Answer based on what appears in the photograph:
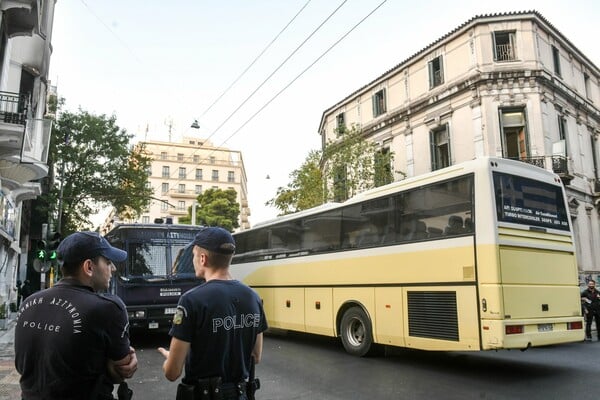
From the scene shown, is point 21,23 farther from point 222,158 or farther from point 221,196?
point 222,158

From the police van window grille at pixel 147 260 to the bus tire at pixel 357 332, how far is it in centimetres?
453

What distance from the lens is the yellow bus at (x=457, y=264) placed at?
7617 mm

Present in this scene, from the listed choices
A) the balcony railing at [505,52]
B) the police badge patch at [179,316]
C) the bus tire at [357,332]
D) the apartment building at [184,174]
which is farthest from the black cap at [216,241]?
the apartment building at [184,174]

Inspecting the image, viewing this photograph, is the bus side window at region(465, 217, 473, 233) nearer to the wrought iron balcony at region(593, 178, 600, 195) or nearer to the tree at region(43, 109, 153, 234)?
the wrought iron balcony at region(593, 178, 600, 195)

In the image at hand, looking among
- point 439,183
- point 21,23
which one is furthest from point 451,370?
point 21,23

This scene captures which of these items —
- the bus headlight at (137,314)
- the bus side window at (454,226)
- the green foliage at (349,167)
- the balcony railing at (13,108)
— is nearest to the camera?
the bus side window at (454,226)

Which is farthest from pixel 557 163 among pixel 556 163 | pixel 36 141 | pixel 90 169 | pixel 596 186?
pixel 90 169

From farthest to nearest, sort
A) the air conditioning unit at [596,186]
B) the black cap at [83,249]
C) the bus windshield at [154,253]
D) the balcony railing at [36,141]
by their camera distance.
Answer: the air conditioning unit at [596,186]
the balcony railing at [36,141]
the bus windshield at [154,253]
the black cap at [83,249]

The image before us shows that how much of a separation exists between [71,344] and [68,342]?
0.06 ft

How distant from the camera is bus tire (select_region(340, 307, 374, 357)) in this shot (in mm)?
9773

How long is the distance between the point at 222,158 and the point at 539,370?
86001 mm

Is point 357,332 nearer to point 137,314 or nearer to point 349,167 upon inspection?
point 137,314

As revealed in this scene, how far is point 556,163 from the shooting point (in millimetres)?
21594

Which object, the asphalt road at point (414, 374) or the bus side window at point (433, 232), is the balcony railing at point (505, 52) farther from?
the bus side window at point (433, 232)
